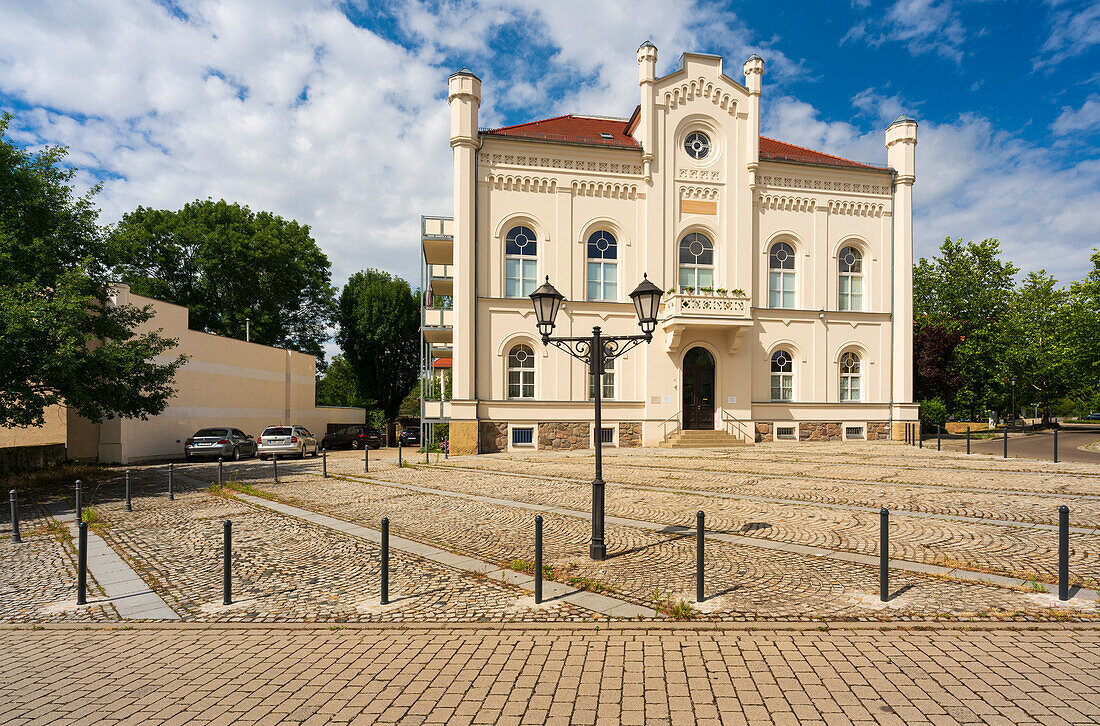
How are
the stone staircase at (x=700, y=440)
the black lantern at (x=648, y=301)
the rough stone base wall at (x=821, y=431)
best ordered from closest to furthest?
the black lantern at (x=648, y=301) < the stone staircase at (x=700, y=440) < the rough stone base wall at (x=821, y=431)

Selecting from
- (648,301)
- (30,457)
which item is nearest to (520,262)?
(648,301)

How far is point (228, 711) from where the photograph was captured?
3.92 m

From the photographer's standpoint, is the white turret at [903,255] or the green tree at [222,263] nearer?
the white turret at [903,255]

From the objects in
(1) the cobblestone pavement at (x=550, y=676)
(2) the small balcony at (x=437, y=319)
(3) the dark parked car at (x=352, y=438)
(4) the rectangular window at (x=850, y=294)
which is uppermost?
(4) the rectangular window at (x=850, y=294)

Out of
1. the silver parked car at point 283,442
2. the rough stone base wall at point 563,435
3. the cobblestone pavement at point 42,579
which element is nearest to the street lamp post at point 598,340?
the cobblestone pavement at point 42,579

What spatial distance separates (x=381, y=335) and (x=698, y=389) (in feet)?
85.8

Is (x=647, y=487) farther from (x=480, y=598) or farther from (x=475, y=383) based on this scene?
(x=475, y=383)

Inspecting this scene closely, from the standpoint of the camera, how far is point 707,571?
686cm

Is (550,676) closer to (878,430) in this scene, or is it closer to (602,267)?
(602,267)

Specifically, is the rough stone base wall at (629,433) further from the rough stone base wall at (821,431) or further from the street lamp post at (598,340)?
the street lamp post at (598,340)

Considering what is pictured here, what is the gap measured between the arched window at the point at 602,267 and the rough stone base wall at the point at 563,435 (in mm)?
5627

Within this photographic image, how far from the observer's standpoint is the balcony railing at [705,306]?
76.2 ft

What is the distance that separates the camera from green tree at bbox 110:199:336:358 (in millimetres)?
37094

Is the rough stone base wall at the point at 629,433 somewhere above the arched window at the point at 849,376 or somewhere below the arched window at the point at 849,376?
below
